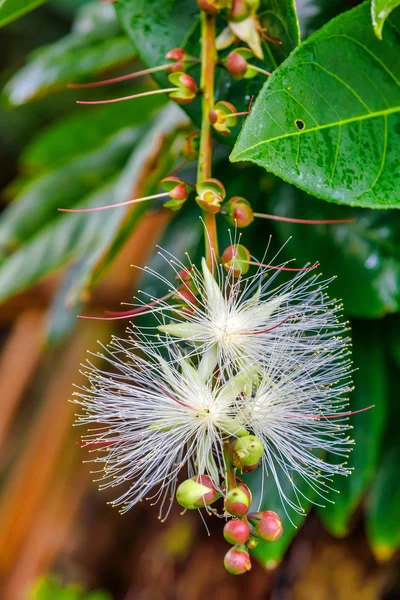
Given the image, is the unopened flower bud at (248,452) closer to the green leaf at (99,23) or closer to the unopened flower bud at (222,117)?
the unopened flower bud at (222,117)

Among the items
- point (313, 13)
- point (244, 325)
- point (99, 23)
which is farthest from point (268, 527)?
point (99, 23)

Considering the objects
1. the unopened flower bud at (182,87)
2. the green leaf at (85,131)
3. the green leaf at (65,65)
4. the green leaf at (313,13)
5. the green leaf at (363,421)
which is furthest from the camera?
the green leaf at (85,131)

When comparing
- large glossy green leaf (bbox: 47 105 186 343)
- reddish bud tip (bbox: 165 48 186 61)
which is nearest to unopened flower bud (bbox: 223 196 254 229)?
reddish bud tip (bbox: 165 48 186 61)

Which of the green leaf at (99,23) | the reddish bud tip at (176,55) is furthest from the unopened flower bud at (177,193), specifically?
the green leaf at (99,23)

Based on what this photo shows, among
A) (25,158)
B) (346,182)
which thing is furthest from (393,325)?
(25,158)

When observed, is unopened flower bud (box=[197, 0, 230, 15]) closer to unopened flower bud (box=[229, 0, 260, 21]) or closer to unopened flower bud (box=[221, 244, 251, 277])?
unopened flower bud (box=[229, 0, 260, 21])

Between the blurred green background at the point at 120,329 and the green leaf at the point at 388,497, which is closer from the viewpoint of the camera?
the blurred green background at the point at 120,329

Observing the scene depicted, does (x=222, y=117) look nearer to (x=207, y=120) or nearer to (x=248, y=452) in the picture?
(x=207, y=120)
